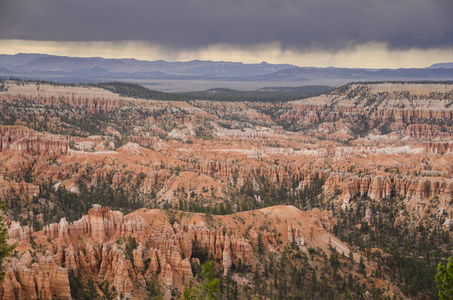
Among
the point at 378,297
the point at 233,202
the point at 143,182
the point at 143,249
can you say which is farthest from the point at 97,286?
the point at 143,182

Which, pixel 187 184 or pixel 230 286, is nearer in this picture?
pixel 230 286

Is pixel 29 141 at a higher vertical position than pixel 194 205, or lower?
higher

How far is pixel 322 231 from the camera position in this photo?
83.5 meters

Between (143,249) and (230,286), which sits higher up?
(143,249)

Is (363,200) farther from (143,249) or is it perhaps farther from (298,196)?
(143,249)

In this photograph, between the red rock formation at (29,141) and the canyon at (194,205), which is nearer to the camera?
the canyon at (194,205)

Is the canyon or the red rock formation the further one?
the red rock formation

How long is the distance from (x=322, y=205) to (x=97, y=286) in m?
72.9

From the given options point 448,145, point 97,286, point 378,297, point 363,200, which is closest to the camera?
point 97,286

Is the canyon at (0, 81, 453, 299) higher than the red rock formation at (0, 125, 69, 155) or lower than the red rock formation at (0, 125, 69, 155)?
lower

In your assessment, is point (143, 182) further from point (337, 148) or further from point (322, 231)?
point (337, 148)

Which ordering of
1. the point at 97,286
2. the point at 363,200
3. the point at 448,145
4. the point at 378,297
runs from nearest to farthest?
the point at 97,286
the point at 378,297
the point at 363,200
the point at 448,145

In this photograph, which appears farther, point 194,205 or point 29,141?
point 29,141

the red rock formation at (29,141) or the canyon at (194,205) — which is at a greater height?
the red rock formation at (29,141)
